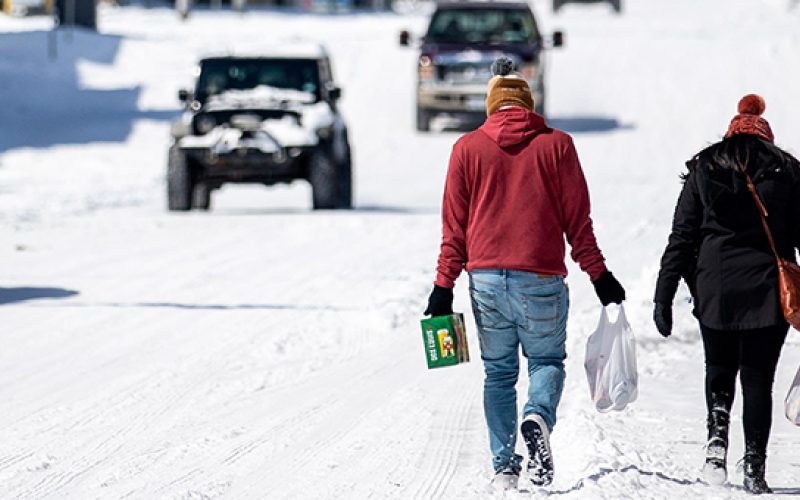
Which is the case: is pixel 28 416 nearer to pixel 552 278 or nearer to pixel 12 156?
pixel 552 278

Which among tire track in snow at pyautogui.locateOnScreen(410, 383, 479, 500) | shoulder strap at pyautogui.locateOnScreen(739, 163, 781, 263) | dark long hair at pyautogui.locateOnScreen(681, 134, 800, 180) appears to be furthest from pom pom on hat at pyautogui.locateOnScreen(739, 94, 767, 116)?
tire track in snow at pyautogui.locateOnScreen(410, 383, 479, 500)

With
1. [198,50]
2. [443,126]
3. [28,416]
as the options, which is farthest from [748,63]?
[28,416]

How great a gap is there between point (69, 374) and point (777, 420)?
3.56m

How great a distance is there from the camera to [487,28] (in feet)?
74.6

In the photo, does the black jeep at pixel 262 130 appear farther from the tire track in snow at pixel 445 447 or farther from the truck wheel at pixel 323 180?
the tire track in snow at pixel 445 447

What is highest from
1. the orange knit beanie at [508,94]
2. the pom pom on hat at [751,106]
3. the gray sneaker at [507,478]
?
the orange knit beanie at [508,94]

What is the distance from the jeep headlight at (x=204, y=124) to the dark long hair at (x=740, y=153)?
403 inches

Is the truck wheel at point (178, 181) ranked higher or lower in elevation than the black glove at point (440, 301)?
lower

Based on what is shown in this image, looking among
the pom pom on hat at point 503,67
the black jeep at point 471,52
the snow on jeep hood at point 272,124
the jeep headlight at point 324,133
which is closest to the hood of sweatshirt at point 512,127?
the pom pom on hat at point 503,67

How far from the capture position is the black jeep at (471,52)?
21.8m

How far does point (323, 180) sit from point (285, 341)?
688 centimetres

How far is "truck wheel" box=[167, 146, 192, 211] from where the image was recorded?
1516cm

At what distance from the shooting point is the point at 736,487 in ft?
18.0

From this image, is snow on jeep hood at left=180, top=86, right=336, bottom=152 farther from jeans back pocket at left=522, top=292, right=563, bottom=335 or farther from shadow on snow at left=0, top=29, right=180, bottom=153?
jeans back pocket at left=522, top=292, right=563, bottom=335
